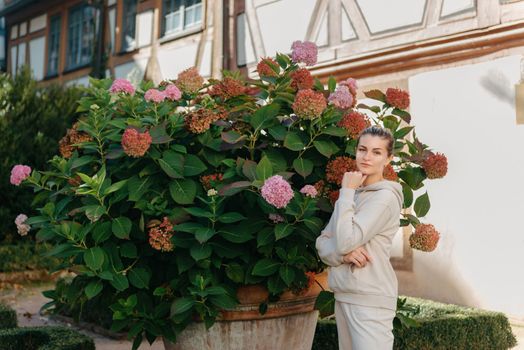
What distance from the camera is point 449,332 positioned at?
5.52 metres

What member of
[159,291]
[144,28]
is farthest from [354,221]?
[144,28]

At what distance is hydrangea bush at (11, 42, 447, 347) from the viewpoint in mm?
3463

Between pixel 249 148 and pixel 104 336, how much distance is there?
384 centimetres

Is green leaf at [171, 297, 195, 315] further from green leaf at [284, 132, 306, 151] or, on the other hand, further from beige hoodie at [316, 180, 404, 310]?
green leaf at [284, 132, 306, 151]

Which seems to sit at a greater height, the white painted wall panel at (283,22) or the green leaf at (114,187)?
the white painted wall panel at (283,22)

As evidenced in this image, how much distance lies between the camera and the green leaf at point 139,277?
3.60 meters

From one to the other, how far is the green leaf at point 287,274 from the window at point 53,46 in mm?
13058

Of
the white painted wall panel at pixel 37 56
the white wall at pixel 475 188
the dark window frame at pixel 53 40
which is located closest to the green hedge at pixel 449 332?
the white wall at pixel 475 188

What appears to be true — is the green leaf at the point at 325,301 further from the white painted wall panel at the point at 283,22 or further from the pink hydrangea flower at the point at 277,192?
the white painted wall panel at the point at 283,22

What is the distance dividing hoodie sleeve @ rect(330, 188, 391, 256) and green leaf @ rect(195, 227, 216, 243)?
68cm

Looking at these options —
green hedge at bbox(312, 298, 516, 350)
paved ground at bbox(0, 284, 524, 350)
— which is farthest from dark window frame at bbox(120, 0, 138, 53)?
green hedge at bbox(312, 298, 516, 350)

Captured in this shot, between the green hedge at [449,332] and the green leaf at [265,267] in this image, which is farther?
the green hedge at [449,332]

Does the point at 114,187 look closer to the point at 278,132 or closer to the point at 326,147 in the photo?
the point at 278,132

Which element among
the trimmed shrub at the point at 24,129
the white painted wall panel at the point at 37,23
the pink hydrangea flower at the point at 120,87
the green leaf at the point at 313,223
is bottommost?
the green leaf at the point at 313,223
